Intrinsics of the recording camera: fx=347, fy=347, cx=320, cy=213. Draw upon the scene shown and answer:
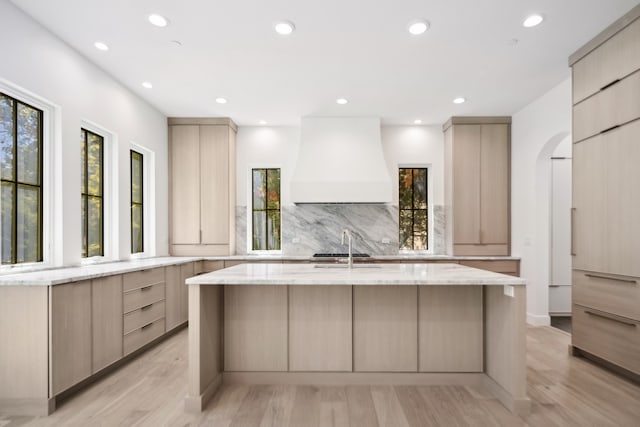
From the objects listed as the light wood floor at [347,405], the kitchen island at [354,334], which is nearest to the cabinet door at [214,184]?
the light wood floor at [347,405]

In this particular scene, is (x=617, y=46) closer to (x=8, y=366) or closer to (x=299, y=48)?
(x=299, y=48)

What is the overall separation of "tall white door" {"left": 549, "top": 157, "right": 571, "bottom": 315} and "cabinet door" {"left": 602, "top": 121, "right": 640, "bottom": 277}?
6.22 ft

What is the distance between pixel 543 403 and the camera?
89.6 inches

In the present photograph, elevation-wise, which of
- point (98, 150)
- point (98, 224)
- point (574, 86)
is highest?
point (574, 86)

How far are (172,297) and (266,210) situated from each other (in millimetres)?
1971

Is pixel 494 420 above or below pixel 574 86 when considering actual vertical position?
below

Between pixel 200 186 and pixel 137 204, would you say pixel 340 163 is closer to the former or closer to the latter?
pixel 200 186

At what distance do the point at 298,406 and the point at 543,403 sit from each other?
160 cm

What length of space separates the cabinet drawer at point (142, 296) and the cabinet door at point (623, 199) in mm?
3975

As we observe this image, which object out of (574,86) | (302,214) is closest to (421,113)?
(574,86)

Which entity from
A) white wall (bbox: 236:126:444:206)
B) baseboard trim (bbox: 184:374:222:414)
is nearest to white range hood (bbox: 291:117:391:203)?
white wall (bbox: 236:126:444:206)

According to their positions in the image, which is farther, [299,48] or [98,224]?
[98,224]

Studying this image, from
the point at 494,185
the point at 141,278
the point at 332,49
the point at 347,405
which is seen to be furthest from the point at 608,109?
the point at 141,278

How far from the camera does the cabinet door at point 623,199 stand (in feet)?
8.38
